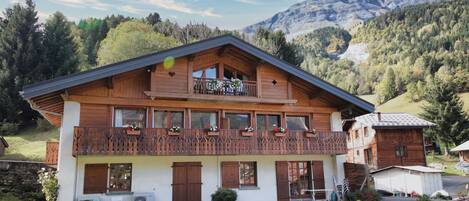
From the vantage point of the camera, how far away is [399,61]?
117 m

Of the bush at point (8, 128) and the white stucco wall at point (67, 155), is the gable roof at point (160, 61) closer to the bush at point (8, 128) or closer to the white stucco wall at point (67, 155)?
the white stucco wall at point (67, 155)

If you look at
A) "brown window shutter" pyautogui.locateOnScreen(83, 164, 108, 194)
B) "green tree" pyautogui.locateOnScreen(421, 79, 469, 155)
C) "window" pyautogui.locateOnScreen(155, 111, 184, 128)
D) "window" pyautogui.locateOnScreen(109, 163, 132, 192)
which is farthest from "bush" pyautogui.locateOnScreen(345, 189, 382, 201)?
"green tree" pyautogui.locateOnScreen(421, 79, 469, 155)

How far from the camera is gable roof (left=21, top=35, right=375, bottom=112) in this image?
1409cm

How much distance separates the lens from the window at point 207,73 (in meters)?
17.7

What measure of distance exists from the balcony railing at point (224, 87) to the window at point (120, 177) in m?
4.22

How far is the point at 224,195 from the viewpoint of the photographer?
618 inches

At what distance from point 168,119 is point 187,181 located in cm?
270

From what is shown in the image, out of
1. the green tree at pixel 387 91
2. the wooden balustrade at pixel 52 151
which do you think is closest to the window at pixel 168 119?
the wooden balustrade at pixel 52 151

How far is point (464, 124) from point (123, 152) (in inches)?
1546

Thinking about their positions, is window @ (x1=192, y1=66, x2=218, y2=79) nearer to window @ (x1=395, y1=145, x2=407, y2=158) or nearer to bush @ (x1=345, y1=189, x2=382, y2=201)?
bush @ (x1=345, y1=189, x2=382, y2=201)

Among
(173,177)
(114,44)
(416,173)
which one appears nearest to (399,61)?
(114,44)

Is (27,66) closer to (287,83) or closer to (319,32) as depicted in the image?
(287,83)

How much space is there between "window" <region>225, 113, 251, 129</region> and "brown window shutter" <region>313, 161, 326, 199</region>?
3.68 m

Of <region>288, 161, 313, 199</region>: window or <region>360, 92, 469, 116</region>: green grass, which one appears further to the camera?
<region>360, 92, 469, 116</region>: green grass
